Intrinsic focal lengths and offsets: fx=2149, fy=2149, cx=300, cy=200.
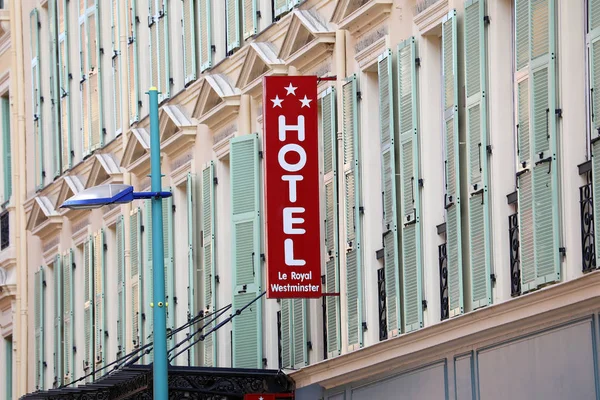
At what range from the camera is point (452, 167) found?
21.8 meters

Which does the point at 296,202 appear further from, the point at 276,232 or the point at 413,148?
the point at 413,148

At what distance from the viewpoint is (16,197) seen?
41.5 metres

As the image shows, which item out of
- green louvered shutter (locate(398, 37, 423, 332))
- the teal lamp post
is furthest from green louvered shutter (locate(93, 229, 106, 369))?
green louvered shutter (locate(398, 37, 423, 332))

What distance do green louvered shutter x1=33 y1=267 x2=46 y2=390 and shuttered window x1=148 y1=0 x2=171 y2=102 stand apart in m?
7.59

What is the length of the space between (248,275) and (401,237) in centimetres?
500

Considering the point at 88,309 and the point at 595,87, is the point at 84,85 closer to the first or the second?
Answer: the point at 88,309

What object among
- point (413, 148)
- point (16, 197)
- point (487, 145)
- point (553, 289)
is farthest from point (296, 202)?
point (16, 197)

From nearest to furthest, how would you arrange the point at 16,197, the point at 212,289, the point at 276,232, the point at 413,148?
the point at 413,148, the point at 276,232, the point at 212,289, the point at 16,197

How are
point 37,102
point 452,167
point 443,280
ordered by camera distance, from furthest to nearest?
point 37,102 < point 443,280 < point 452,167

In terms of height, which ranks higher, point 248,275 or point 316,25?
point 316,25

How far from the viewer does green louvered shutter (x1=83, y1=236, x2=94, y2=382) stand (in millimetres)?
36031

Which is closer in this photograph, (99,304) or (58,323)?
(99,304)

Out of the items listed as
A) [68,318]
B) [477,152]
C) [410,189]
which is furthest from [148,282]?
[477,152]

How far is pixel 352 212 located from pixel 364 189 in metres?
0.42
